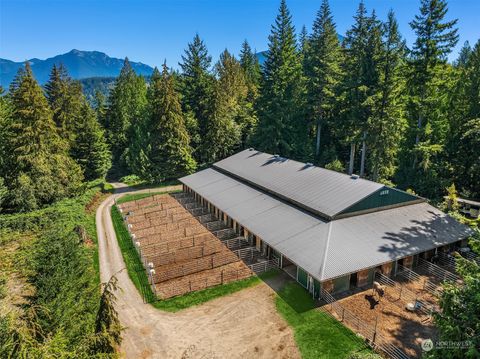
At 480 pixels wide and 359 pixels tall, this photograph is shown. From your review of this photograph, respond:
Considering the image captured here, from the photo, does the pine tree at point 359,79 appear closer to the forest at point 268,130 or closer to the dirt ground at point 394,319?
the forest at point 268,130

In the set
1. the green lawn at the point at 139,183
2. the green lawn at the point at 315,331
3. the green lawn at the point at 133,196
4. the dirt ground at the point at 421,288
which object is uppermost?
the green lawn at the point at 139,183

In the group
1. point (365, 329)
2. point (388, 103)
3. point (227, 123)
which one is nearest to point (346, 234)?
point (365, 329)

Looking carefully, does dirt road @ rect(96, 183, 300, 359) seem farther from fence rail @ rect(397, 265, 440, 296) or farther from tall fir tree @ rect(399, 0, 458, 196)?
tall fir tree @ rect(399, 0, 458, 196)

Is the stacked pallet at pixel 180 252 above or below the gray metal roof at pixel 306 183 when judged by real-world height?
below

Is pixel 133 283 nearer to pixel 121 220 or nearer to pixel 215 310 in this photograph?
pixel 215 310

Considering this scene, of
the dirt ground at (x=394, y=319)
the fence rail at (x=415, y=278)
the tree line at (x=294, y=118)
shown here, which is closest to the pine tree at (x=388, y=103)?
the tree line at (x=294, y=118)

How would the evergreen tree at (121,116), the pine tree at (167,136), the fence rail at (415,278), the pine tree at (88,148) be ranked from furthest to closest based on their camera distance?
the evergreen tree at (121,116), the pine tree at (88,148), the pine tree at (167,136), the fence rail at (415,278)
